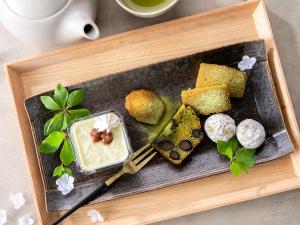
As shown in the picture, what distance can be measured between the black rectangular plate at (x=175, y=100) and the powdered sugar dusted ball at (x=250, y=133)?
4cm

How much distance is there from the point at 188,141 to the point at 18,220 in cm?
58

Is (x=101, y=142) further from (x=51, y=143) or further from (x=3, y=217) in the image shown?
(x=3, y=217)

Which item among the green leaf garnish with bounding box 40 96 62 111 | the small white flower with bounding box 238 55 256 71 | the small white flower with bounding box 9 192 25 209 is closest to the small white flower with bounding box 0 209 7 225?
the small white flower with bounding box 9 192 25 209

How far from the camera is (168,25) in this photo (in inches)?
53.7

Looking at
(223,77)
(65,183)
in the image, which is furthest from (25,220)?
(223,77)

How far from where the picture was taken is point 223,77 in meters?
1.34

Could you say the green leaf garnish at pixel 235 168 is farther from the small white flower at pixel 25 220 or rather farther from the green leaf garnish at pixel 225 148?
the small white flower at pixel 25 220

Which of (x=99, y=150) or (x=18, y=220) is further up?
(x=99, y=150)

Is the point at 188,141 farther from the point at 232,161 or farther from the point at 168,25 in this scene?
the point at 168,25

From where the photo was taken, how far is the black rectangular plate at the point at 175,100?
1.34 meters

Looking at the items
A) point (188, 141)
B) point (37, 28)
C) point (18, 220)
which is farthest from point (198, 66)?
point (18, 220)

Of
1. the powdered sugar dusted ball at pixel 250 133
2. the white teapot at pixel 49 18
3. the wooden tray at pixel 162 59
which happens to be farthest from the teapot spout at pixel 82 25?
the powdered sugar dusted ball at pixel 250 133

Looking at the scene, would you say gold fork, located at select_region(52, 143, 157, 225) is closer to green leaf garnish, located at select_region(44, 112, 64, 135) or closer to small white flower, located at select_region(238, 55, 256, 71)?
green leaf garnish, located at select_region(44, 112, 64, 135)

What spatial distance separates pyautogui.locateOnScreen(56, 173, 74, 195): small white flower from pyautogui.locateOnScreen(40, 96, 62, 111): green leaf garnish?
192 millimetres
